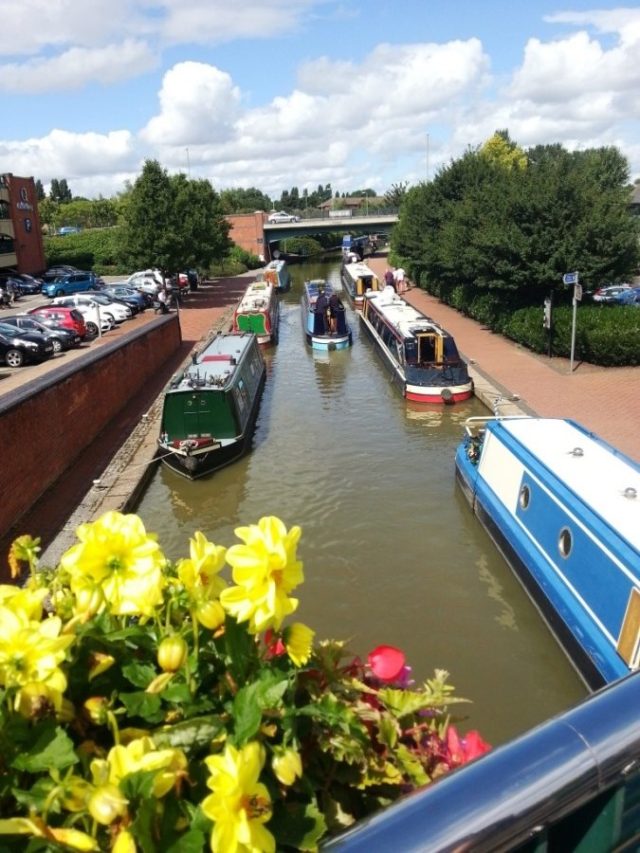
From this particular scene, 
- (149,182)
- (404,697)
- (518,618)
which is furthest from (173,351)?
(404,697)

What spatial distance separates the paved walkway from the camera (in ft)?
45.8

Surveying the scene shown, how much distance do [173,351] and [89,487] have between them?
43.9 feet

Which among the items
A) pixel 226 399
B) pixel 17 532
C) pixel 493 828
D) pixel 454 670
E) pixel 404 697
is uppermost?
pixel 493 828

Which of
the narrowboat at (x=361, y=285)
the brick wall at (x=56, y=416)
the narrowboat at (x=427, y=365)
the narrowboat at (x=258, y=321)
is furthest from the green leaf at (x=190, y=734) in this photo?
the narrowboat at (x=361, y=285)

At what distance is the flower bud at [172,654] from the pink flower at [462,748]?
0.70 meters

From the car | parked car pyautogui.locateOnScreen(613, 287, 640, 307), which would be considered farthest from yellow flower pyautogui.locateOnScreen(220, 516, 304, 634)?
the car

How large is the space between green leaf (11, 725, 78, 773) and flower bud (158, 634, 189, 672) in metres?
0.21

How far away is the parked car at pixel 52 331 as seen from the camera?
24.5 metres

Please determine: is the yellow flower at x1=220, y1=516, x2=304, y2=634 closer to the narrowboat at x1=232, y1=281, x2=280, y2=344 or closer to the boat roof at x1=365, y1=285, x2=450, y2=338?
the boat roof at x1=365, y1=285, x2=450, y2=338

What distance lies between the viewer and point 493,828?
1.16m

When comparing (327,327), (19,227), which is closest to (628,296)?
(327,327)

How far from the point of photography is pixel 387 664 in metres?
1.90

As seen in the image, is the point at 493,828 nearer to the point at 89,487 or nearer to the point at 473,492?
the point at 473,492

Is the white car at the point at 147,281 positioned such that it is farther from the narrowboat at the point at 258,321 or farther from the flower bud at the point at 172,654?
the flower bud at the point at 172,654
